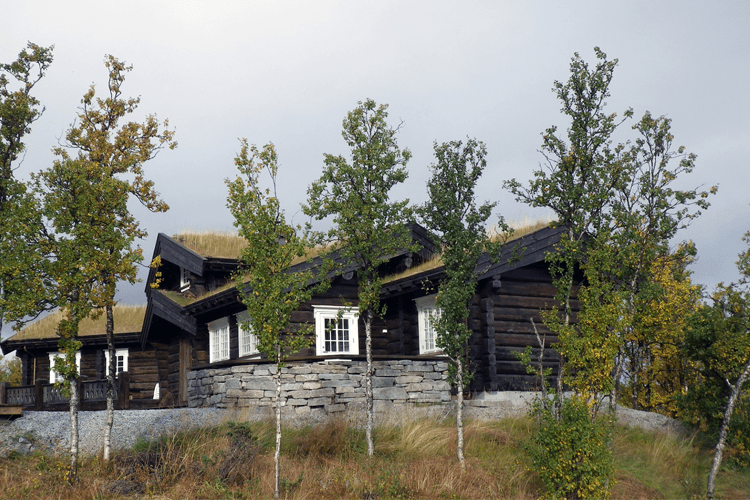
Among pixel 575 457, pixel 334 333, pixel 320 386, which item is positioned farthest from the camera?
pixel 334 333

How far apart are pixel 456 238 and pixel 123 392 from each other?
10894mm

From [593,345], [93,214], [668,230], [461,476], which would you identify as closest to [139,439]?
[93,214]

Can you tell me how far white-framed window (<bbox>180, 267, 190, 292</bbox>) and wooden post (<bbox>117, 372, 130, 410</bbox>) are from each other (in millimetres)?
4597

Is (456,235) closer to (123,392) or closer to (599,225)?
(599,225)

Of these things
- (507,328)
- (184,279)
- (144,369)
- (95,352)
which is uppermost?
(184,279)

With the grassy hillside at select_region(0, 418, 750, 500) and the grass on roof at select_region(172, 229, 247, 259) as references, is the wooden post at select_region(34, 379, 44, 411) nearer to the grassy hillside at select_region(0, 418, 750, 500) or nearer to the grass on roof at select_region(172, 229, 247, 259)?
the grass on roof at select_region(172, 229, 247, 259)

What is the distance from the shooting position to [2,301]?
39.0ft

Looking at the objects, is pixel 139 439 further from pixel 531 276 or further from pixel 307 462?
pixel 531 276

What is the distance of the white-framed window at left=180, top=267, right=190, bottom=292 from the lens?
23808 millimetres

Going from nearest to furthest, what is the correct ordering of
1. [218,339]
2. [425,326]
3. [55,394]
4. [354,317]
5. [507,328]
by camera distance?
[354,317], [507,328], [425,326], [55,394], [218,339]

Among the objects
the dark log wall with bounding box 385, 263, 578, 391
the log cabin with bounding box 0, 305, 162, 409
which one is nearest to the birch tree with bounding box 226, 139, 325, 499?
the dark log wall with bounding box 385, 263, 578, 391

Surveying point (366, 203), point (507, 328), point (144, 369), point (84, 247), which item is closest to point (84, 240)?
point (84, 247)

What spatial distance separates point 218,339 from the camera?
2169 centimetres

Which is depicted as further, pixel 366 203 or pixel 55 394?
pixel 55 394
